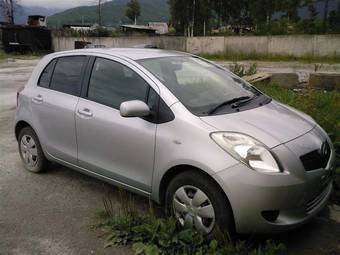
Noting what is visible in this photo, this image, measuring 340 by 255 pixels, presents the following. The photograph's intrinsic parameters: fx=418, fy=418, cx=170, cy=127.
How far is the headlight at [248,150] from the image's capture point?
127 inches

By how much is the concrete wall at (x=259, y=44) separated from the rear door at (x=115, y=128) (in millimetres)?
22504

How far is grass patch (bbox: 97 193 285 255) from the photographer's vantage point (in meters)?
3.21

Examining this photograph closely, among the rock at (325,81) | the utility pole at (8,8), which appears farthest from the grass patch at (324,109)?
the utility pole at (8,8)

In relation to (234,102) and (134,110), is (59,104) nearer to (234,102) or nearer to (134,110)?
(134,110)

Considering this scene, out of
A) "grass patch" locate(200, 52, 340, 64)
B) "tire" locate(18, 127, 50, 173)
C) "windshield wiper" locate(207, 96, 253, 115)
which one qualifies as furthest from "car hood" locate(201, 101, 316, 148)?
"grass patch" locate(200, 52, 340, 64)

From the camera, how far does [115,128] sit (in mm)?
4047

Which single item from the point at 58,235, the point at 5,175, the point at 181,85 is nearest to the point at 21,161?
the point at 5,175

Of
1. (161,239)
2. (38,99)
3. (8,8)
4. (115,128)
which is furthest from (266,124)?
(8,8)

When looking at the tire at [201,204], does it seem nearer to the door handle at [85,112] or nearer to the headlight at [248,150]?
the headlight at [248,150]

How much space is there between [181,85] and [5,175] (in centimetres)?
279

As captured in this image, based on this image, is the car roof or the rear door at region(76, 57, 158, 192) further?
the car roof

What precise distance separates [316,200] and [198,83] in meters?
1.60

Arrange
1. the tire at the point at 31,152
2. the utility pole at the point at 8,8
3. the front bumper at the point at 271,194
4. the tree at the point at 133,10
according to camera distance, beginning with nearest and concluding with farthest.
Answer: the front bumper at the point at 271,194 < the tire at the point at 31,152 < the utility pole at the point at 8,8 < the tree at the point at 133,10

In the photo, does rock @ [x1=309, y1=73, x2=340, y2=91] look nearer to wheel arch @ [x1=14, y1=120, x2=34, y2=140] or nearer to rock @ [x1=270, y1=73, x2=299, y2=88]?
rock @ [x1=270, y1=73, x2=299, y2=88]
